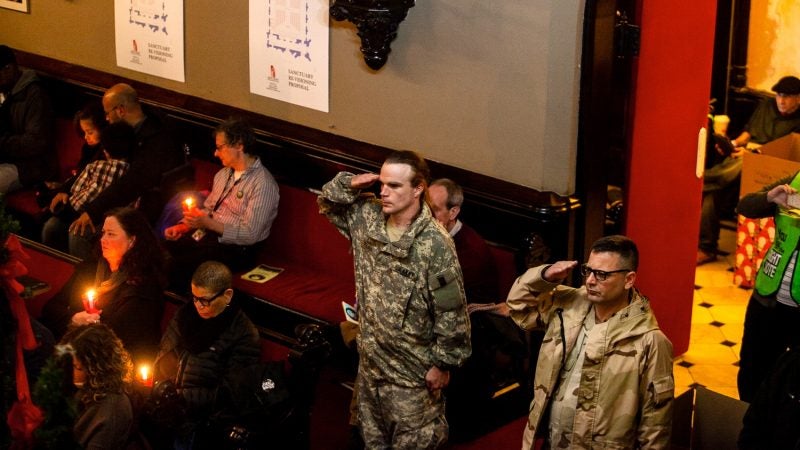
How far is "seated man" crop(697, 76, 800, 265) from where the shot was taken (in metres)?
9.05

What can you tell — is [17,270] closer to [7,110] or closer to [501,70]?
[501,70]

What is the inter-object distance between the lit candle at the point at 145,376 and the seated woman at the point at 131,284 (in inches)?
18.3

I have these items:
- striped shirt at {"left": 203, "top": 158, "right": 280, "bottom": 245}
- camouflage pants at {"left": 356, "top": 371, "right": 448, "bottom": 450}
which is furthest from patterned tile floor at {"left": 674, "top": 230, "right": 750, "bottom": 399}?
striped shirt at {"left": 203, "top": 158, "right": 280, "bottom": 245}

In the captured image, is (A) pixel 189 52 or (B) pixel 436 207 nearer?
(B) pixel 436 207

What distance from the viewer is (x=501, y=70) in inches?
254

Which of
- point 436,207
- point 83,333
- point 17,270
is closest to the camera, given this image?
point 17,270

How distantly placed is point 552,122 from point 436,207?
887mm

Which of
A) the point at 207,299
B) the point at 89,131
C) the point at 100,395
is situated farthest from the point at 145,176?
the point at 100,395

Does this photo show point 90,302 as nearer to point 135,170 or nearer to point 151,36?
point 135,170

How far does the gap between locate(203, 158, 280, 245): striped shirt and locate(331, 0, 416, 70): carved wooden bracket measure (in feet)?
3.27

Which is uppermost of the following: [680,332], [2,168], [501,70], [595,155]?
[501,70]

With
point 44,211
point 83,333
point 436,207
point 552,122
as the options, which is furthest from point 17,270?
point 44,211

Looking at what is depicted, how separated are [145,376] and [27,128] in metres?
4.09

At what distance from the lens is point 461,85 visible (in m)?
6.68
